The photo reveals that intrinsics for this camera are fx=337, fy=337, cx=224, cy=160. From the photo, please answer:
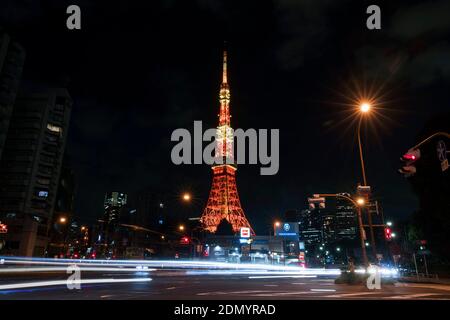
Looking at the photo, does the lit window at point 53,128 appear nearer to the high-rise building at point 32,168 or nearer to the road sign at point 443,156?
the high-rise building at point 32,168

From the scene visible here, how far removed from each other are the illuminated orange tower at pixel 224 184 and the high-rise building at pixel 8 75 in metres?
53.3

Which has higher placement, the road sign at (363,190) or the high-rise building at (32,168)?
the high-rise building at (32,168)

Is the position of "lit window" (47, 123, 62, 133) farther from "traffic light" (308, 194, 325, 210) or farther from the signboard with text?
"traffic light" (308, 194, 325, 210)

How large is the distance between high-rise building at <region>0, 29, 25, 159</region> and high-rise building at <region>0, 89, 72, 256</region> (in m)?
7.17

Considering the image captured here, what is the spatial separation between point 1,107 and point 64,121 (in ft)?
51.4

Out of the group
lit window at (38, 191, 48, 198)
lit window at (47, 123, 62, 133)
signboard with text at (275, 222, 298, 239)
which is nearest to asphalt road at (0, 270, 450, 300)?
lit window at (38, 191, 48, 198)

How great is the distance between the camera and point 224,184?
103 metres

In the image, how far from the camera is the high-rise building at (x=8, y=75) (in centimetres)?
6041

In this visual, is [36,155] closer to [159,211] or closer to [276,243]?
[159,211]

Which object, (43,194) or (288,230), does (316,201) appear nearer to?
(43,194)

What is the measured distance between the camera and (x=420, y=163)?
36.6 metres

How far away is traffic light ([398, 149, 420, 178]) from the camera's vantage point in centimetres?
1227

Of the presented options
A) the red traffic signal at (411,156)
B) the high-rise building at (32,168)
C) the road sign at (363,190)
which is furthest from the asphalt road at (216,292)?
the high-rise building at (32,168)
